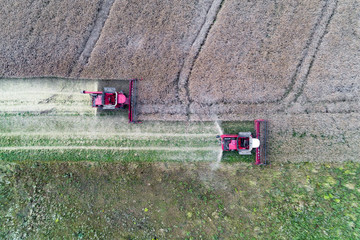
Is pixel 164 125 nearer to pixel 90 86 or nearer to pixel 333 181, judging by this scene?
pixel 90 86

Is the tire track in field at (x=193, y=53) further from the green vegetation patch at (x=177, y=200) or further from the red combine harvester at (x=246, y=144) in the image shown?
the green vegetation patch at (x=177, y=200)

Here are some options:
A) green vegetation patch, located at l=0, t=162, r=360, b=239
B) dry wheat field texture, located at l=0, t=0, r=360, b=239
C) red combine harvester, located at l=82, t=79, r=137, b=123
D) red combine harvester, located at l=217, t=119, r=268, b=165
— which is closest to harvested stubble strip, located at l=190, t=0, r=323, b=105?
dry wheat field texture, located at l=0, t=0, r=360, b=239

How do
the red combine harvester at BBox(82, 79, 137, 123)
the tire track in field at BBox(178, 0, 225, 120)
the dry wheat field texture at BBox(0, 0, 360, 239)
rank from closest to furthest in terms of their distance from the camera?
the red combine harvester at BBox(82, 79, 137, 123)
the dry wheat field texture at BBox(0, 0, 360, 239)
the tire track in field at BBox(178, 0, 225, 120)

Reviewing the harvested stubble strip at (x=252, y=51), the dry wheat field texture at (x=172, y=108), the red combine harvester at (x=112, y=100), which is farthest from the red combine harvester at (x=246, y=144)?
the red combine harvester at (x=112, y=100)

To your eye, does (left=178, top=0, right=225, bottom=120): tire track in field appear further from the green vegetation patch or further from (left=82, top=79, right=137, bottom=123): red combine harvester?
the green vegetation patch

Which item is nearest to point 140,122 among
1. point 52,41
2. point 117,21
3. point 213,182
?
point 213,182

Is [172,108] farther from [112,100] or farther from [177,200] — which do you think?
[177,200]

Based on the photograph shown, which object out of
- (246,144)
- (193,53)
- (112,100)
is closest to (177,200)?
(246,144)
